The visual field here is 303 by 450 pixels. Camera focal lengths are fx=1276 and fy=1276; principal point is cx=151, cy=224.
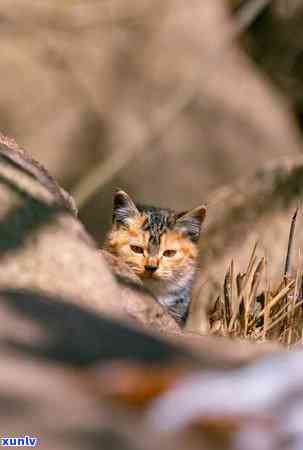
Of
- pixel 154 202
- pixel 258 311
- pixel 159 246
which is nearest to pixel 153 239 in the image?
pixel 159 246

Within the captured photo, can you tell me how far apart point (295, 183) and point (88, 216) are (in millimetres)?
3835

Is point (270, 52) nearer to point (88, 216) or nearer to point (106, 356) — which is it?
point (88, 216)

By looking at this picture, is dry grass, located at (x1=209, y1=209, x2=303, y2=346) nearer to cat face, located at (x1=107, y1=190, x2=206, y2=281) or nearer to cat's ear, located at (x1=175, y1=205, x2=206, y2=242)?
cat face, located at (x1=107, y1=190, x2=206, y2=281)

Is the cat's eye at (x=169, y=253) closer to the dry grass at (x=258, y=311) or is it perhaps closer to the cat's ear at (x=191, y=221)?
the cat's ear at (x=191, y=221)

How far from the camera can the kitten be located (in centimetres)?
855

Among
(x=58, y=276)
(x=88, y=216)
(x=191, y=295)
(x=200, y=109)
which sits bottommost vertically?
(x=58, y=276)

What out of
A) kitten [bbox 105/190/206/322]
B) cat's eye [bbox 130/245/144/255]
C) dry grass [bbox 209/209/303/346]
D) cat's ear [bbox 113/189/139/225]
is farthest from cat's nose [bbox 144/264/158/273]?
dry grass [bbox 209/209/303/346]

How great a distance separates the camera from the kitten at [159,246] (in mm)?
8555

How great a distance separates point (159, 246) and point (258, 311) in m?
2.11

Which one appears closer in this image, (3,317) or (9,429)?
(9,429)

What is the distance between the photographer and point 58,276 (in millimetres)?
5223

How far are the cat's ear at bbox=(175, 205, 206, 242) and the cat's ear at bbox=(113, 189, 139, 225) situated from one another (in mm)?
318

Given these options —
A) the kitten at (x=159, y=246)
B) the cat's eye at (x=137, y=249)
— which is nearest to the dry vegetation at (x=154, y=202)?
the kitten at (x=159, y=246)

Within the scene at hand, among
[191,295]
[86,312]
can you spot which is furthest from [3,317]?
[191,295]
